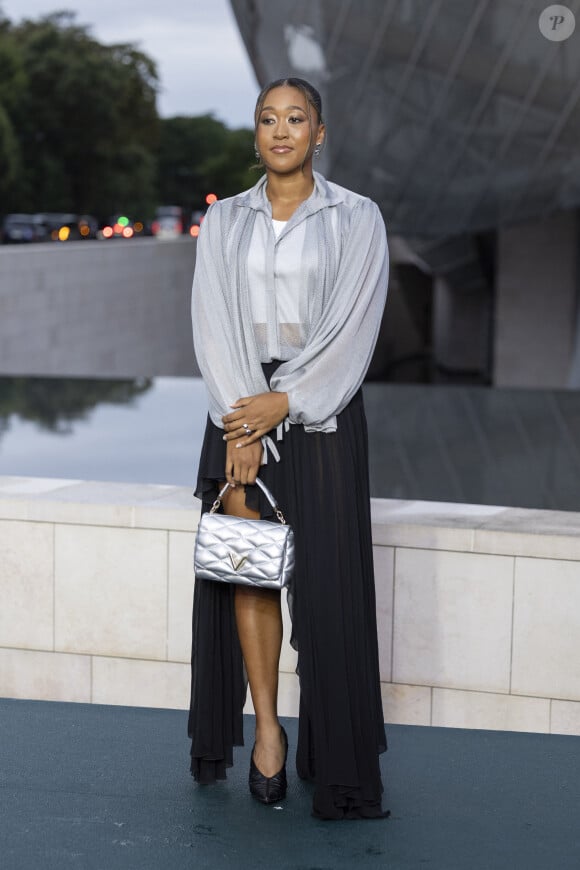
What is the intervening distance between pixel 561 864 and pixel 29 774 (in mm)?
1566

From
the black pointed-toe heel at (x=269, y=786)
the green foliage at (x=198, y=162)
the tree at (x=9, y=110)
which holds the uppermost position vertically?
the green foliage at (x=198, y=162)

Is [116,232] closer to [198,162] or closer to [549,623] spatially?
[549,623]

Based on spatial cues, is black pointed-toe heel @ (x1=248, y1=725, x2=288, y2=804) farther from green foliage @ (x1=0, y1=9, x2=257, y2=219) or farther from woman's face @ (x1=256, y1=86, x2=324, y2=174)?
green foliage @ (x1=0, y1=9, x2=257, y2=219)

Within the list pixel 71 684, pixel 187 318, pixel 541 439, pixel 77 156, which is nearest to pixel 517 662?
pixel 71 684

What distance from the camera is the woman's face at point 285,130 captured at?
10.8ft

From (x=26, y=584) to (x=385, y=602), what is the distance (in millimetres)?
1350

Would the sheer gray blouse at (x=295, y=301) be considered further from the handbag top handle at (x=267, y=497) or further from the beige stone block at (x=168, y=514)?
the beige stone block at (x=168, y=514)

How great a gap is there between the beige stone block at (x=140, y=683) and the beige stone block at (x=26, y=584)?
243mm

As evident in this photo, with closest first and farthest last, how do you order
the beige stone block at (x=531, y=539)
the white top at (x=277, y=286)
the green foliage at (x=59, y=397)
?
the white top at (x=277, y=286)
the beige stone block at (x=531, y=539)
the green foliage at (x=59, y=397)

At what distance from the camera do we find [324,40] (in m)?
20.3

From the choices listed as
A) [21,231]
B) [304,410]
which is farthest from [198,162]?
[304,410]

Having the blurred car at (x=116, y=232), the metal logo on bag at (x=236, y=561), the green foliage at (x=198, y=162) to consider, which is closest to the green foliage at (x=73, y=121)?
the blurred car at (x=116, y=232)

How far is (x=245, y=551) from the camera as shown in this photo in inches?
128

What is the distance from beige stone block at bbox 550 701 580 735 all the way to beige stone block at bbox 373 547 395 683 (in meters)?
0.58
